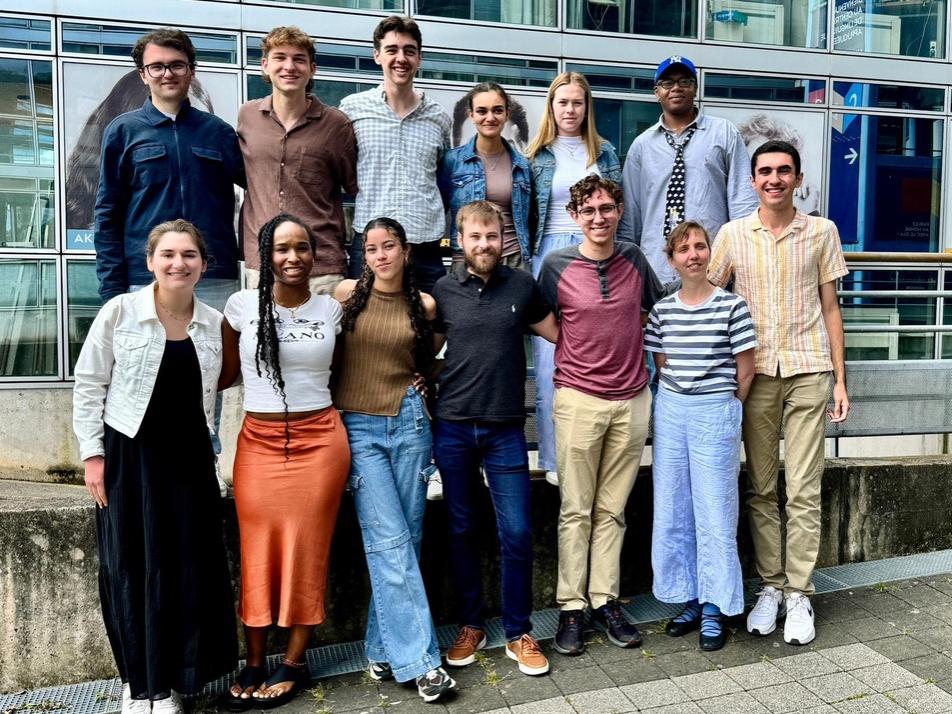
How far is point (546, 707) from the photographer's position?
362 centimetres

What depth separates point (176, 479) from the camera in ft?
11.5

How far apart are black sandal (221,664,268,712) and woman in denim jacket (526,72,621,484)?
1623 mm

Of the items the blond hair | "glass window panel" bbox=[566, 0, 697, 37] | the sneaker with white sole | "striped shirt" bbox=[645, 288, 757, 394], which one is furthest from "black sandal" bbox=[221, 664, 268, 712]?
"glass window panel" bbox=[566, 0, 697, 37]

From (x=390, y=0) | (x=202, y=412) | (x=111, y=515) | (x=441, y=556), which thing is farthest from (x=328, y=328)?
(x=390, y=0)

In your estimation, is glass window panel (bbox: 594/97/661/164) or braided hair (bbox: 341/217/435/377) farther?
glass window panel (bbox: 594/97/661/164)

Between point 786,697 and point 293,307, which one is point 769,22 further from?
point 786,697

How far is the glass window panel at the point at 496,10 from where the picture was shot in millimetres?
8102

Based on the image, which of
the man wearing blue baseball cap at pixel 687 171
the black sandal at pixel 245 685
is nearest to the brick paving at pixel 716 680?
the black sandal at pixel 245 685

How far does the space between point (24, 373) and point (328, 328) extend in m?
4.67

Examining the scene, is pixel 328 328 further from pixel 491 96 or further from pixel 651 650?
pixel 651 650

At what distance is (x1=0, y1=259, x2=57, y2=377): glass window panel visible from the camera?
7230mm

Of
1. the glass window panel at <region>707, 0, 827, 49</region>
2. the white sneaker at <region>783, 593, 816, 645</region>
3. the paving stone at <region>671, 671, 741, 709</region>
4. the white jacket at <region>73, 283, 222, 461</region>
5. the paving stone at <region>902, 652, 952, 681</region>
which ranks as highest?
the glass window panel at <region>707, 0, 827, 49</region>

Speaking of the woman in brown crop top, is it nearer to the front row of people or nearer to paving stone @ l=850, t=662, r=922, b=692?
the front row of people

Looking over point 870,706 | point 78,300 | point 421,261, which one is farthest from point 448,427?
point 78,300
